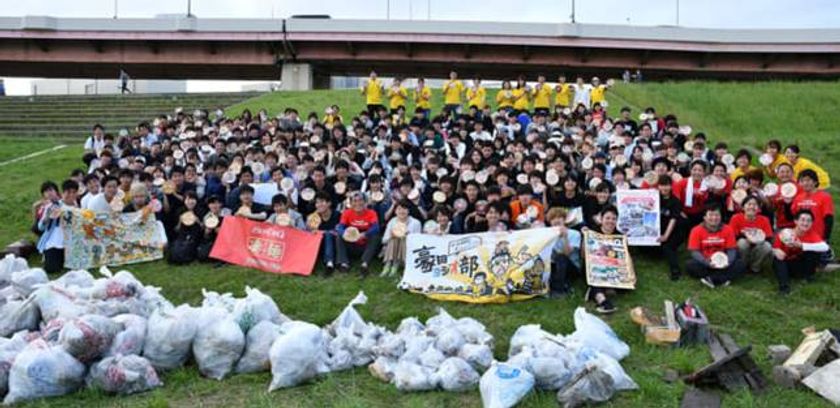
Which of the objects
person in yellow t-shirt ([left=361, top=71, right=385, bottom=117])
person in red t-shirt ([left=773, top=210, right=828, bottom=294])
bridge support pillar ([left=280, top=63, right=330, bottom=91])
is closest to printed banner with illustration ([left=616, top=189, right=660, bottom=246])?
person in red t-shirt ([left=773, top=210, right=828, bottom=294])

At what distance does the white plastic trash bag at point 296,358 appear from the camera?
5281mm

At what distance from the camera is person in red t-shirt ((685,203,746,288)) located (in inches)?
299

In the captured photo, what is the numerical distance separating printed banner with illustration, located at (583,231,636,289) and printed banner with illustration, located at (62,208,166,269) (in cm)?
581

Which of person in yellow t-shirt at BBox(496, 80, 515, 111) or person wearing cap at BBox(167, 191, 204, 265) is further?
person in yellow t-shirt at BBox(496, 80, 515, 111)

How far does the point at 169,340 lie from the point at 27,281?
90.0 inches

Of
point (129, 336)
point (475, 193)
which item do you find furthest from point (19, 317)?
point (475, 193)

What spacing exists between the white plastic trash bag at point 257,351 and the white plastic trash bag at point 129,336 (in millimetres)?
822

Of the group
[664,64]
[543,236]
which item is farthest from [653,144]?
[664,64]

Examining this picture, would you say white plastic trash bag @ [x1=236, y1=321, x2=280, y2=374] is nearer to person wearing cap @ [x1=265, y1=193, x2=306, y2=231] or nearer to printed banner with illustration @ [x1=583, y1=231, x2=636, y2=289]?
person wearing cap @ [x1=265, y1=193, x2=306, y2=231]

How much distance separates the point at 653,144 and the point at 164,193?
797 cm

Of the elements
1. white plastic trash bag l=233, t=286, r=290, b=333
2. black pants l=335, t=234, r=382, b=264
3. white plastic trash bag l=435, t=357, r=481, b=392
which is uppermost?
black pants l=335, t=234, r=382, b=264

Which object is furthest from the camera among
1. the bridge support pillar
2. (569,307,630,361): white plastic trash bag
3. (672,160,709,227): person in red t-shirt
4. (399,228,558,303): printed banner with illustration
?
the bridge support pillar

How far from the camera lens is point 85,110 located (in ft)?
82.4

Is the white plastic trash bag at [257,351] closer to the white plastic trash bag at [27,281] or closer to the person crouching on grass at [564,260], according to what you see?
the white plastic trash bag at [27,281]
